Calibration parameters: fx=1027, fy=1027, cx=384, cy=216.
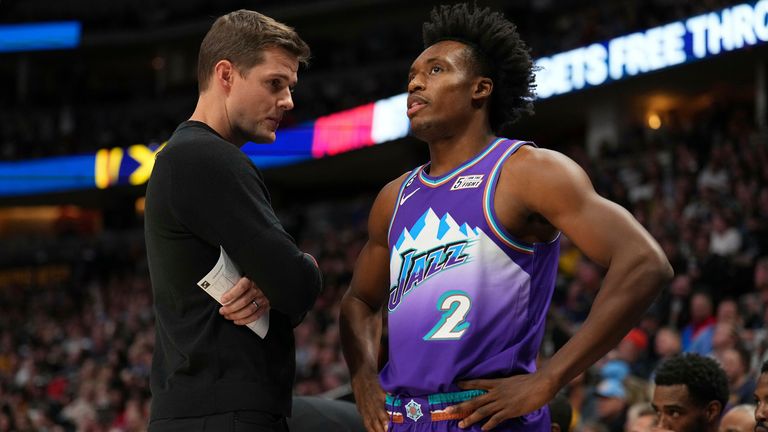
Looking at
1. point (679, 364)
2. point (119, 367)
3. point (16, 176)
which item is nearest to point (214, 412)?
point (679, 364)

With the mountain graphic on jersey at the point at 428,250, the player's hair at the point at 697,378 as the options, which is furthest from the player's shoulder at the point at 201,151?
the player's hair at the point at 697,378

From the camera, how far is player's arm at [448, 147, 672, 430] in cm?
266

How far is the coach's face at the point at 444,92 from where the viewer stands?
311cm

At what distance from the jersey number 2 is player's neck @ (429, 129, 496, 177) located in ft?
1.42

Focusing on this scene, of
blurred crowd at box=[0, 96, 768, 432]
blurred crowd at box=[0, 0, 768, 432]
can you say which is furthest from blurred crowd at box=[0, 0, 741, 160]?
blurred crowd at box=[0, 96, 768, 432]

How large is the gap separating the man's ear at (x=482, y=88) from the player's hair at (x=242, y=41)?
0.55 metres

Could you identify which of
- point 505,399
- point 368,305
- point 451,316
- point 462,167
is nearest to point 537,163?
point 462,167

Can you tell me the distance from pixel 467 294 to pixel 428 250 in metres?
0.19

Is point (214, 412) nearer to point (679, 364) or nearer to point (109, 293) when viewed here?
point (679, 364)

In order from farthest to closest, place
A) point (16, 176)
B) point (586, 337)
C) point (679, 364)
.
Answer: point (16, 176), point (679, 364), point (586, 337)

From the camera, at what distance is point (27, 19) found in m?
29.1

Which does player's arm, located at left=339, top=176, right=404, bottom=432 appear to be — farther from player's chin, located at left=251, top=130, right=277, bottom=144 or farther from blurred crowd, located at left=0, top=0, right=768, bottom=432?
blurred crowd, located at left=0, top=0, right=768, bottom=432

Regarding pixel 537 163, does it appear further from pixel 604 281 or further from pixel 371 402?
pixel 371 402

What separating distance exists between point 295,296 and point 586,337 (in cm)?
78
